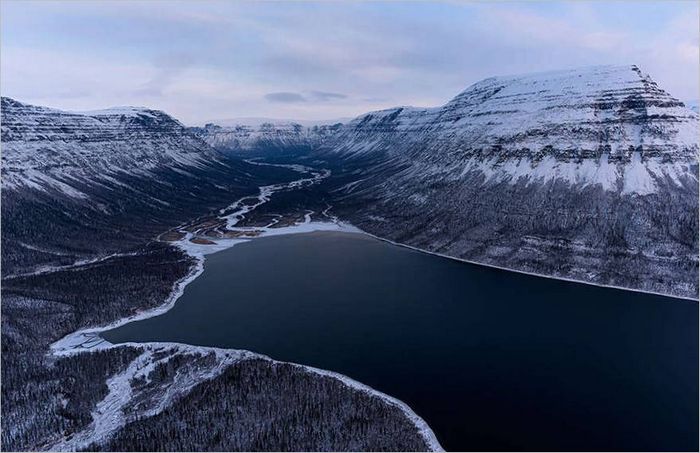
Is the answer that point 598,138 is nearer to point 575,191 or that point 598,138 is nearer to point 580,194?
point 575,191

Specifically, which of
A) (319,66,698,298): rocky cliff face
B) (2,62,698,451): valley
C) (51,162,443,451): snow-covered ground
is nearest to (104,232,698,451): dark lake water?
(2,62,698,451): valley

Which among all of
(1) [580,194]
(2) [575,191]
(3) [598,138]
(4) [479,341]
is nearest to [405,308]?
(4) [479,341]

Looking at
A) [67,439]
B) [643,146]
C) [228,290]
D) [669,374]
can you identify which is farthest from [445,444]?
[643,146]

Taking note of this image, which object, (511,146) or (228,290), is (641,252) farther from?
(228,290)

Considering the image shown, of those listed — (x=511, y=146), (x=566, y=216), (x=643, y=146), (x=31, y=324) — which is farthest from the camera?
(x=511, y=146)

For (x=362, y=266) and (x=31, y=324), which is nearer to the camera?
(x=31, y=324)

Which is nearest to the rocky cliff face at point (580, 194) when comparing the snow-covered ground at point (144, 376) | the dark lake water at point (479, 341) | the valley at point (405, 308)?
the valley at point (405, 308)
